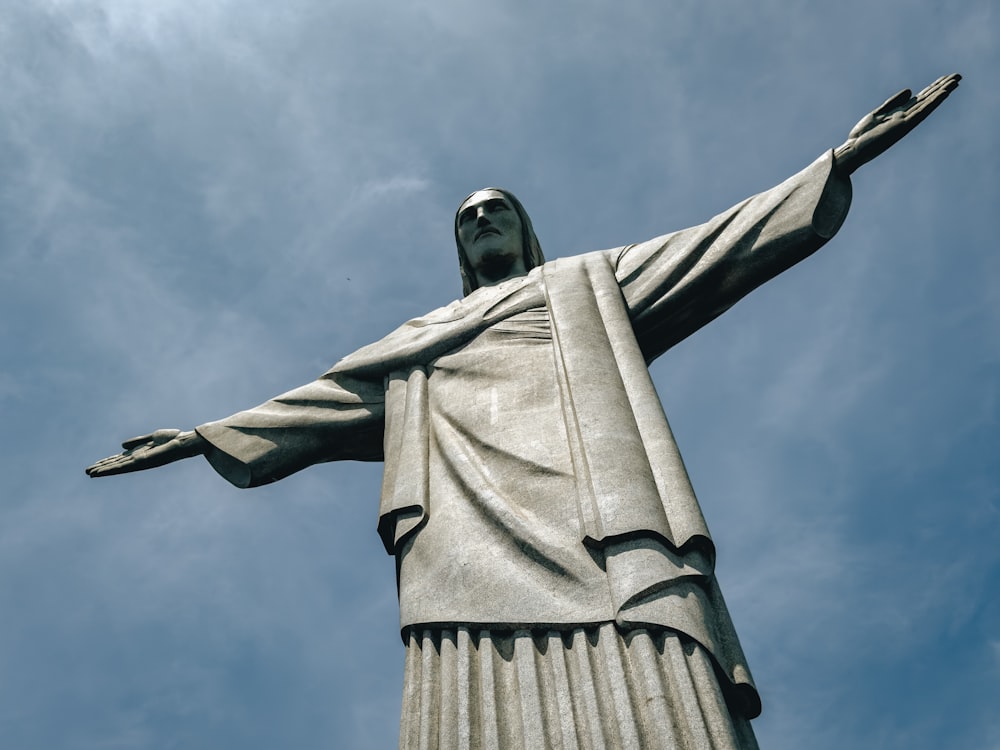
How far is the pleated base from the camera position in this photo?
604 centimetres

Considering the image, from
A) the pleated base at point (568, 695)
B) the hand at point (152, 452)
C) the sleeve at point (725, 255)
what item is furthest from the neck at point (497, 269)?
the pleated base at point (568, 695)

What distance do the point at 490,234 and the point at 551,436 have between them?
11.4ft

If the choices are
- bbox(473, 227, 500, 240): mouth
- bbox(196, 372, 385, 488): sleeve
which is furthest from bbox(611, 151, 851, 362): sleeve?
bbox(196, 372, 385, 488): sleeve

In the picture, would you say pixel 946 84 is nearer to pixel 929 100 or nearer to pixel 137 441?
pixel 929 100

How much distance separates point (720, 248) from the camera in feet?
30.2

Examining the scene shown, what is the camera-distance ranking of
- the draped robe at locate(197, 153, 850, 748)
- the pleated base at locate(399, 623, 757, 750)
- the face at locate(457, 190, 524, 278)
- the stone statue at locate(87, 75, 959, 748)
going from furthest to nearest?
the face at locate(457, 190, 524, 278) < the draped robe at locate(197, 153, 850, 748) < the stone statue at locate(87, 75, 959, 748) < the pleated base at locate(399, 623, 757, 750)

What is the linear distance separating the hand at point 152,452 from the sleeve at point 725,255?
13.2 feet

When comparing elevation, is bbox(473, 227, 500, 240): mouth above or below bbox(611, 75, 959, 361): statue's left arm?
above

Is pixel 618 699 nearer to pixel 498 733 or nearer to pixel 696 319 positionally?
pixel 498 733

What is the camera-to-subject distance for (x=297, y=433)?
991cm

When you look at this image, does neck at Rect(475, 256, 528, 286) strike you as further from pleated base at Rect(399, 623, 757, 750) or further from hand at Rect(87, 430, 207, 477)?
pleated base at Rect(399, 623, 757, 750)

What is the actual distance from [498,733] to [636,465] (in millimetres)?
2019

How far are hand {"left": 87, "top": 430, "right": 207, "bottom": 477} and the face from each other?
3.13 metres

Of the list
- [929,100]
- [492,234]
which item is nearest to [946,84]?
[929,100]
